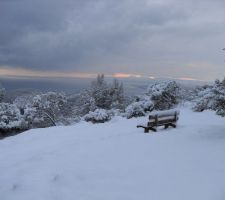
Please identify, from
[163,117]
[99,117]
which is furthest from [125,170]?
[99,117]

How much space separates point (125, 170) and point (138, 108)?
1777cm

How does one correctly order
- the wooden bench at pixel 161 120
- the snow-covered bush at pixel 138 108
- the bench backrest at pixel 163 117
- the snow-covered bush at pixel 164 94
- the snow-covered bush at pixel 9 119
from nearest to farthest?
the wooden bench at pixel 161 120 → the bench backrest at pixel 163 117 → the snow-covered bush at pixel 138 108 → the snow-covered bush at pixel 164 94 → the snow-covered bush at pixel 9 119

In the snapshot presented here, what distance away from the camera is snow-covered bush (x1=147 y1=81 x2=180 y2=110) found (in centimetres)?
2928

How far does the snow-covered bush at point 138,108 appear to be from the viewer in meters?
27.5

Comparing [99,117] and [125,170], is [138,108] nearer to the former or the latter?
[99,117]

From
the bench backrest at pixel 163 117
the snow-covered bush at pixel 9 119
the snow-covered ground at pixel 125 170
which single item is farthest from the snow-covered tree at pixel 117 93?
the snow-covered ground at pixel 125 170

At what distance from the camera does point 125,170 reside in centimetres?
991

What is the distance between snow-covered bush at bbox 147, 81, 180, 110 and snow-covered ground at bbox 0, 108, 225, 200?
47.8 feet

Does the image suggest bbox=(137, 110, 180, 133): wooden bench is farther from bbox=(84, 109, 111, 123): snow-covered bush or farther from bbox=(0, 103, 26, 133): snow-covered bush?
bbox=(0, 103, 26, 133): snow-covered bush

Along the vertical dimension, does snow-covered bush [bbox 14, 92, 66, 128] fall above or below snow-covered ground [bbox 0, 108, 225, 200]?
below

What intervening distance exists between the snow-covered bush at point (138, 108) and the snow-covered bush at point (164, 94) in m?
0.99

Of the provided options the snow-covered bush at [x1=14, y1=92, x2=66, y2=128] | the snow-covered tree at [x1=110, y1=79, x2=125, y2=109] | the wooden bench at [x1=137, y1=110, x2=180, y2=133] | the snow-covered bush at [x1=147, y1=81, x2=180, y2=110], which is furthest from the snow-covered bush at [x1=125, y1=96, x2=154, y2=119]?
the snow-covered tree at [x1=110, y1=79, x2=125, y2=109]

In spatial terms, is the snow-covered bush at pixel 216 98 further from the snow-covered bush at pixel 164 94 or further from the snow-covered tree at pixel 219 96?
the snow-covered bush at pixel 164 94

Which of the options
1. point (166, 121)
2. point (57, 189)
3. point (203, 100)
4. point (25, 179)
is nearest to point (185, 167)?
point (57, 189)
